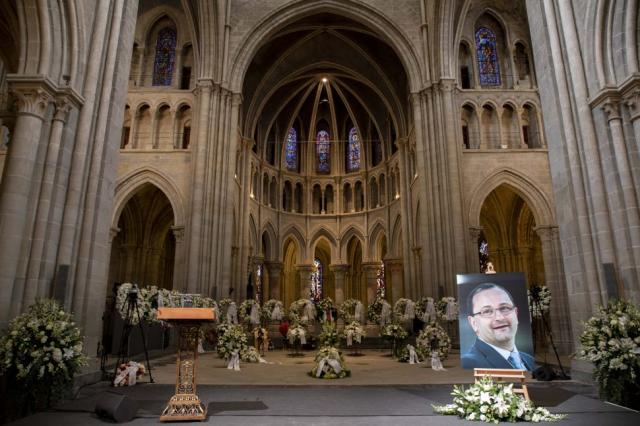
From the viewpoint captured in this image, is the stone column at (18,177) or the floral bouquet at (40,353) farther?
the stone column at (18,177)

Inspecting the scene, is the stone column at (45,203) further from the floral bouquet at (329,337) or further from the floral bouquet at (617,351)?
the floral bouquet at (617,351)

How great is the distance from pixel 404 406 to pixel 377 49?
80.4ft

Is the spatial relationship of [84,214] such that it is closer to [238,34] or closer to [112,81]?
[112,81]

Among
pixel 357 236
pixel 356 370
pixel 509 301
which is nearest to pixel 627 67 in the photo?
pixel 509 301

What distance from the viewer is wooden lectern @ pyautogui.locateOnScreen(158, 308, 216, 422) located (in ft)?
19.3

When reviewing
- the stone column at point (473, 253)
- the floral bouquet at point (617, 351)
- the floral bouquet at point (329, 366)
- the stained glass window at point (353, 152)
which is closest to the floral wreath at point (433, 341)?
the floral bouquet at point (329, 366)

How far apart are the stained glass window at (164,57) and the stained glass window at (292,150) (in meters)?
13.3

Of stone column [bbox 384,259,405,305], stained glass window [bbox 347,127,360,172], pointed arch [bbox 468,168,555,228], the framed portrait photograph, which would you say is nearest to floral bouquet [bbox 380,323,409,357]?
pointed arch [bbox 468,168,555,228]

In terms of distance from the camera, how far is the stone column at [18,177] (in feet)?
23.5

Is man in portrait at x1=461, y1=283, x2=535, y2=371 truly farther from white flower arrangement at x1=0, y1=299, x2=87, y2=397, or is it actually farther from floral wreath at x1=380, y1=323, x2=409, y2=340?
floral wreath at x1=380, y1=323, x2=409, y2=340

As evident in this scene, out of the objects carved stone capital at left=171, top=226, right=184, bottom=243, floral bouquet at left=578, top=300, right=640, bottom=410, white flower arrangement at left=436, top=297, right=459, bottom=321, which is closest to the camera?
floral bouquet at left=578, top=300, right=640, bottom=410

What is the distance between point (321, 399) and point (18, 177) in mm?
6425

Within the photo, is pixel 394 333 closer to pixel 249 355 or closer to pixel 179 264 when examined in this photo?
pixel 249 355

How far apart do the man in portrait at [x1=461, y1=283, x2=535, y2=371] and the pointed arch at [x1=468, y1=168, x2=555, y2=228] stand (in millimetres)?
12633
